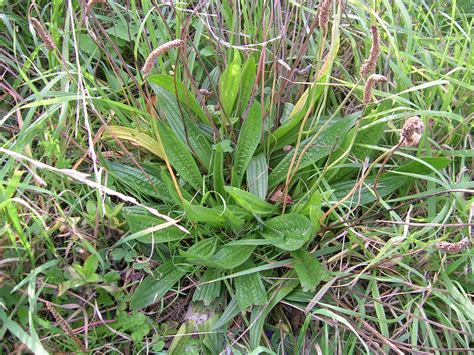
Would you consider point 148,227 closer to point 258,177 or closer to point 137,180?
point 137,180

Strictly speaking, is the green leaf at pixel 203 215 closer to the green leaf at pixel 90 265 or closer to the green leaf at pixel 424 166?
the green leaf at pixel 90 265

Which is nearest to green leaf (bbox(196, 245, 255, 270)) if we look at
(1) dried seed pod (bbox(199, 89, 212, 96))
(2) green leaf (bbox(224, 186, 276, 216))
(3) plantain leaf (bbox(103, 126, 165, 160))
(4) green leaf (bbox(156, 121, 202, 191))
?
(2) green leaf (bbox(224, 186, 276, 216))

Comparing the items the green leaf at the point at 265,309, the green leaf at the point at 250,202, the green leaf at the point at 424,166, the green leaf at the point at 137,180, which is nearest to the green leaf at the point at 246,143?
the green leaf at the point at 250,202

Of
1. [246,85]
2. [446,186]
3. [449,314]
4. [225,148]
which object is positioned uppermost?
[246,85]

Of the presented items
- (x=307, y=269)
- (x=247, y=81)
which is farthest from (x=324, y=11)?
(x=307, y=269)

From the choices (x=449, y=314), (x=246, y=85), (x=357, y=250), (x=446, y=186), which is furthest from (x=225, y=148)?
(x=449, y=314)

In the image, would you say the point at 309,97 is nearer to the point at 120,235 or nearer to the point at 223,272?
the point at 223,272
